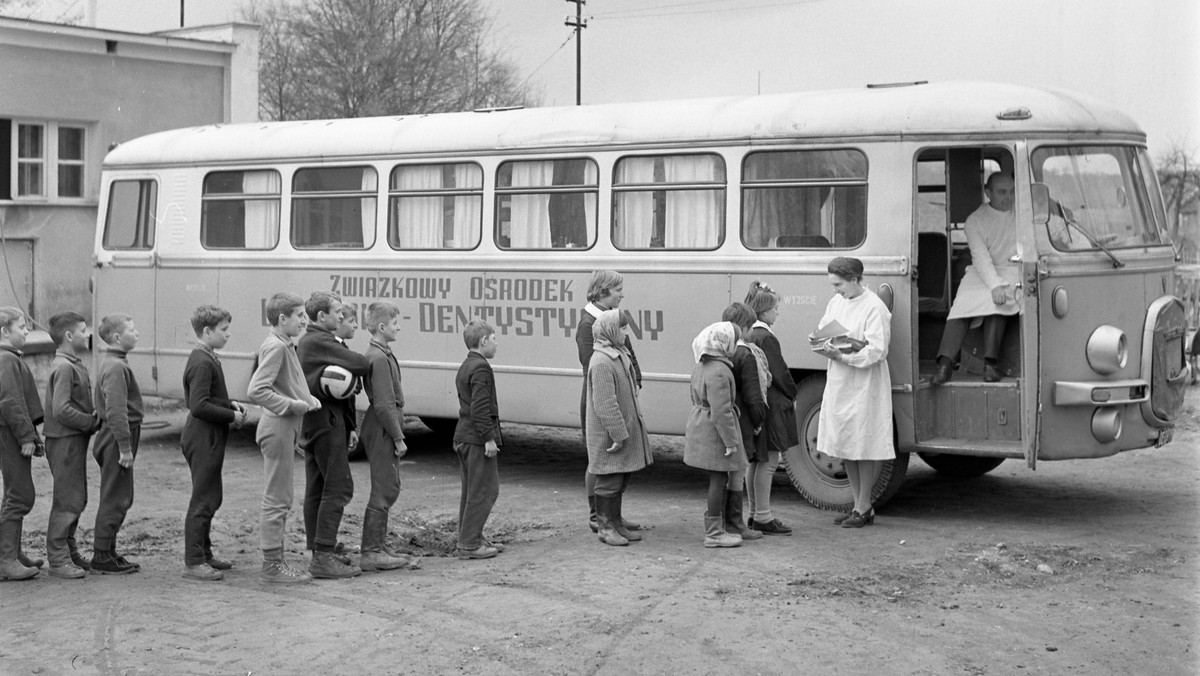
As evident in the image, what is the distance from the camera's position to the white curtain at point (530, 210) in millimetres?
12047

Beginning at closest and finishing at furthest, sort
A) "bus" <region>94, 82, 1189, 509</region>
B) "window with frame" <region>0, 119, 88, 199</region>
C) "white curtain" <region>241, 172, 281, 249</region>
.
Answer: "bus" <region>94, 82, 1189, 509</region> < "white curtain" <region>241, 172, 281, 249</region> < "window with frame" <region>0, 119, 88, 199</region>

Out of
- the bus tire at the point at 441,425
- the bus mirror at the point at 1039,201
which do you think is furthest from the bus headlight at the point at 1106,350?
the bus tire at the point at 441,425

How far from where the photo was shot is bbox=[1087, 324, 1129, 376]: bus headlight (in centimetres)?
985

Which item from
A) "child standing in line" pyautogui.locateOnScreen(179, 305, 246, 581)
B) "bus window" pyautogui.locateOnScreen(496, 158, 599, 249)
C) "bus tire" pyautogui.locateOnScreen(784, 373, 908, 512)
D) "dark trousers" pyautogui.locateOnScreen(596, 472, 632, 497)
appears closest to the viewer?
"child standing in line" pyautogui.locateOnScreen(179, 305, 246, 581)

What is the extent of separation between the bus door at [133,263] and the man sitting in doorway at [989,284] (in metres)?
7.96

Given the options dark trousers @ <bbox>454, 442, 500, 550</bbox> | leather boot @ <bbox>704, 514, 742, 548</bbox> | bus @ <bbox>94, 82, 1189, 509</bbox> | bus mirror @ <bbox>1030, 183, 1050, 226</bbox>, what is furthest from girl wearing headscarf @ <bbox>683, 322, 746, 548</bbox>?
bus mirror @ <bbox>1030, 183, 1050, 226</bbox>

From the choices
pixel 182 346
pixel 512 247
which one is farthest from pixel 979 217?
pixel 182 346

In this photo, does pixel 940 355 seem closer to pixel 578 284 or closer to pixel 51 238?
pixel 578 284

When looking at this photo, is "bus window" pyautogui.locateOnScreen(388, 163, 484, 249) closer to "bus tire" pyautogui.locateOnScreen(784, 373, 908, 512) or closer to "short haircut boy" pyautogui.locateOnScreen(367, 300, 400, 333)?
"bus tire" pyautogui.locateOnScreen(784, 373, 908, 512)

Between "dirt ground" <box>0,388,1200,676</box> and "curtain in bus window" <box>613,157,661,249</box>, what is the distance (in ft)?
6.61

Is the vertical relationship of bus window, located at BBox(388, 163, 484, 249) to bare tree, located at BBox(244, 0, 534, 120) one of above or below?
below

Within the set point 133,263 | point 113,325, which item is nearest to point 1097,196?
point 113,325

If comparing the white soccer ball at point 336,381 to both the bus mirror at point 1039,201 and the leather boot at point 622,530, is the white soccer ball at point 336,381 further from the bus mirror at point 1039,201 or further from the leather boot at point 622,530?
the bus mirror at point 1039,201

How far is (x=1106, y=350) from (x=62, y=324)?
6.59 meters
